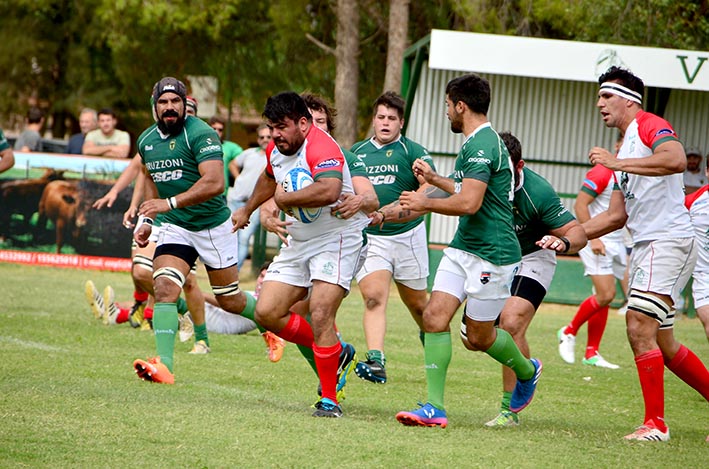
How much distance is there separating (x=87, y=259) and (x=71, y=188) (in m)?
1.18

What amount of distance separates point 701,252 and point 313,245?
3.54 m

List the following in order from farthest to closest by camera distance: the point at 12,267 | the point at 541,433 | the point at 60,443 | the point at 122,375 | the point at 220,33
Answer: the point at 220,33 → the point at 12,267 → the point at 122,375 → the point at 541,433 → the point at 60,443

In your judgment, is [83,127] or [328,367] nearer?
[328,367]

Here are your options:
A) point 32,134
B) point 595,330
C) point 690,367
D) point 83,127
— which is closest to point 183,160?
point 690,367

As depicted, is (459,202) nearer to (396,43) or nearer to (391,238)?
(391,238)

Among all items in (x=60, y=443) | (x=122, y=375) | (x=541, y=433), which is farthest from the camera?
(x=122, y=375)

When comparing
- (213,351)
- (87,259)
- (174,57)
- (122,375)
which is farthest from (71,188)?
(174,57)

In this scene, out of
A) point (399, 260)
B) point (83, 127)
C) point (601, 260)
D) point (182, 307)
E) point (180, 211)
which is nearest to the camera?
point (180, 211)

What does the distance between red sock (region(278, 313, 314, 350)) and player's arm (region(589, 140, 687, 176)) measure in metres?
2.29

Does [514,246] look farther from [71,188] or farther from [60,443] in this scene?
[71,188]

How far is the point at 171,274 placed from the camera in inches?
342

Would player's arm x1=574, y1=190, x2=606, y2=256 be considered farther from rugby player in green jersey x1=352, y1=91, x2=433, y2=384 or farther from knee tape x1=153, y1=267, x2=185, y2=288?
knee tape x1=153, y1=267, x2=185, y2=288

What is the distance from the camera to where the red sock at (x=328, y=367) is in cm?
739

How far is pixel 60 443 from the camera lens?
19.8 ft
